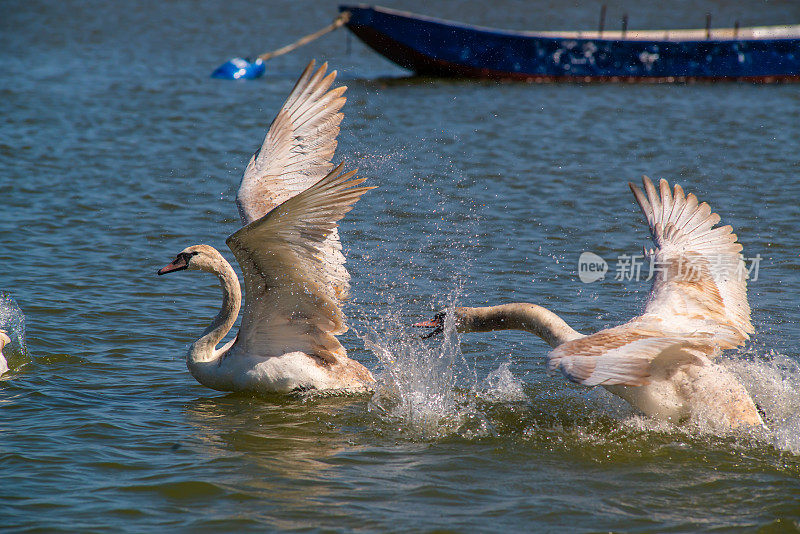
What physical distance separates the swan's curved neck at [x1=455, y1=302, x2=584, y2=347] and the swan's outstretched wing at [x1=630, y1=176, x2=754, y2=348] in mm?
696

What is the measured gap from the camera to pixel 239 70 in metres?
23.6

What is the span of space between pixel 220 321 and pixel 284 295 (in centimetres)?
69

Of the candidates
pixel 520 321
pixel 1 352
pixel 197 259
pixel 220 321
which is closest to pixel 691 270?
pixel 520 321

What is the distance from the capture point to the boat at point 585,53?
23984 millimetres

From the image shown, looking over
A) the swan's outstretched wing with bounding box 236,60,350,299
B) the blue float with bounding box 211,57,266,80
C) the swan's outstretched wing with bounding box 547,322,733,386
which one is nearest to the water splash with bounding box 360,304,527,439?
the swan's outstretched wing with bounding box 547,322,733,386

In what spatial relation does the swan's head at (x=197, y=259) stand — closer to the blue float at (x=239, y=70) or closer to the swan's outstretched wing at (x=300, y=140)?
the swan's outstretched wing at (x=300, y=140)

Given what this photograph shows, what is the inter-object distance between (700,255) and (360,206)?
510 centimetres

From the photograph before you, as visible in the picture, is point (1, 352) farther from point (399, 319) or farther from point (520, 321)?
point (520, 321)

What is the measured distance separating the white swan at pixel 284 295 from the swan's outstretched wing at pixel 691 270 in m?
2.22

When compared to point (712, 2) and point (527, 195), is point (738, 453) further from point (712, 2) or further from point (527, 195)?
point (712, 2)

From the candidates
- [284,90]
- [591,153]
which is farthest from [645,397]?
[284,90]

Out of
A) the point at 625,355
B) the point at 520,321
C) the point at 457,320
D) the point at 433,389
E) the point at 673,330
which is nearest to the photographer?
the point at 625,355

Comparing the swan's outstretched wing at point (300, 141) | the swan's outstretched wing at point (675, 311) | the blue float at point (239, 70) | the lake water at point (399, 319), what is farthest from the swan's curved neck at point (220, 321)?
the blue float at point (239, 70)

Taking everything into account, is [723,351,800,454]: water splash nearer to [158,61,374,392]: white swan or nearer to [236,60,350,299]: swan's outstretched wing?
[158,61,374,392]: white swan
